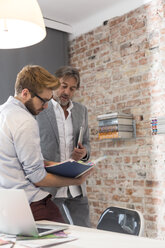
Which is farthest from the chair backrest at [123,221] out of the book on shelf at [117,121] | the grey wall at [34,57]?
the grey wall at [34,57]

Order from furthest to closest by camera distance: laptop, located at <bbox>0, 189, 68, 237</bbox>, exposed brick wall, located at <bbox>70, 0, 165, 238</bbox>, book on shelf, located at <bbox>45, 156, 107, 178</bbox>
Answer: exposed brick wall, located at <bbox>70, 0, 165, 238</bbox> → book on shelf, located at <bbox>45, 156, 107, 178</bbox> → laptop, located at <bbox>0, 189, 68, 237</bbox>

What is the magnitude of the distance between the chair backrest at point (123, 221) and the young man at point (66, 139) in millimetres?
613

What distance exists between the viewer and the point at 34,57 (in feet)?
13.9

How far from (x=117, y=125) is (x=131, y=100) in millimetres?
400

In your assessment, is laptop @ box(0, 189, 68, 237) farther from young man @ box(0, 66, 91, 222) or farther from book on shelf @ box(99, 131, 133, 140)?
book on shelf @ box(99, 131, 133, 140)

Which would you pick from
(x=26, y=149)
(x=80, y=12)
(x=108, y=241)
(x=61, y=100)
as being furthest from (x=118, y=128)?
(x=108, y=241)

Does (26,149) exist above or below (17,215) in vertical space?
above

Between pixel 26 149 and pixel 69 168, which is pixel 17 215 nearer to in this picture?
pixel 26 149

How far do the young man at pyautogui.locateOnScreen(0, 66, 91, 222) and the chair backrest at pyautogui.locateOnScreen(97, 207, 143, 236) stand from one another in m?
0.33

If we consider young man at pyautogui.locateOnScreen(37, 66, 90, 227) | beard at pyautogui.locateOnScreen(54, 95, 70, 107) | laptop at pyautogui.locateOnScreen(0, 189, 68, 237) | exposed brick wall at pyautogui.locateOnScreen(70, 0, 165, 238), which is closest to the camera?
laptop at pyautogui.locateOnScreen(0, 189, 68, 237)

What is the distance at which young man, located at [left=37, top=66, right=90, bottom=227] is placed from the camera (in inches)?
104

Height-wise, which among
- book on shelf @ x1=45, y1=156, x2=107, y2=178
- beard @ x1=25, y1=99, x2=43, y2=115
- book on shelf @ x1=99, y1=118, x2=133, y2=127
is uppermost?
beard @ x1=25, y1=99, x2=43, y2=115

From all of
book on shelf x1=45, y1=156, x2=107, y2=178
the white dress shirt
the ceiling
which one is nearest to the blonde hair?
book on shelf x1=45, y1=156, x2=107, y2=178

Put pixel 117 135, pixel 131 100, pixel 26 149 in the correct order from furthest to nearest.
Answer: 1. pixel 131 100
2. pixel 117 135
3. pixel 26 149
